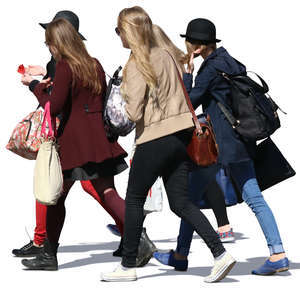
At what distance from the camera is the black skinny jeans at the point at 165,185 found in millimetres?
8016

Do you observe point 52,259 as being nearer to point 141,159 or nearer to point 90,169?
point 90,169

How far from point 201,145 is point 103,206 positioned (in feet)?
4.81

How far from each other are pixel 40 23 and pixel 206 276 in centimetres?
298

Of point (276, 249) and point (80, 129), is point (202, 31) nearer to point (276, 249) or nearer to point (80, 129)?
point (80, 129)

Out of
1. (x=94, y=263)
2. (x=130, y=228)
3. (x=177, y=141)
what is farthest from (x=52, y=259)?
(x=177, y=141)

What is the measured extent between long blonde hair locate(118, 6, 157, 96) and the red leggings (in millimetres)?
1308

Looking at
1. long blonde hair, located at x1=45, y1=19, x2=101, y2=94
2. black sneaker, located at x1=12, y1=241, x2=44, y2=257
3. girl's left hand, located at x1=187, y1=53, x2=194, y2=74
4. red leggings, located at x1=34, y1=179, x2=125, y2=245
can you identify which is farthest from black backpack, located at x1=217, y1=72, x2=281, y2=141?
black sneaker, located at x1=12, y1=241, x2=44, y2=257

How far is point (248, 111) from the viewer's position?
27.7ft

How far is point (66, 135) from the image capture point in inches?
342

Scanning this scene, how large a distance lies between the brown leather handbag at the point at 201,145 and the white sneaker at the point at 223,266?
2.69 feet

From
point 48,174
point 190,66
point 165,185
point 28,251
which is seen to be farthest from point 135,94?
point 28,251

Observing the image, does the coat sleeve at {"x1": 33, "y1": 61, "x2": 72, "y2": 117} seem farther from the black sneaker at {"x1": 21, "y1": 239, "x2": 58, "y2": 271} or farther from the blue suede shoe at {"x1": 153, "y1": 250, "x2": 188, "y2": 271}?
the blue suede shoe at {"x1": 153, "y1": 250, "x2": 188, "y2": 271}

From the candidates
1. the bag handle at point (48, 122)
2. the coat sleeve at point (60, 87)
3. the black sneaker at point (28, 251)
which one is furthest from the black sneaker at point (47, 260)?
the coat sleeve at point (60, 87)

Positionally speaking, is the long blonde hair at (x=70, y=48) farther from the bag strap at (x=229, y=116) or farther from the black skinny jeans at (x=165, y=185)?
the bag strap at (x=229, y=116)
